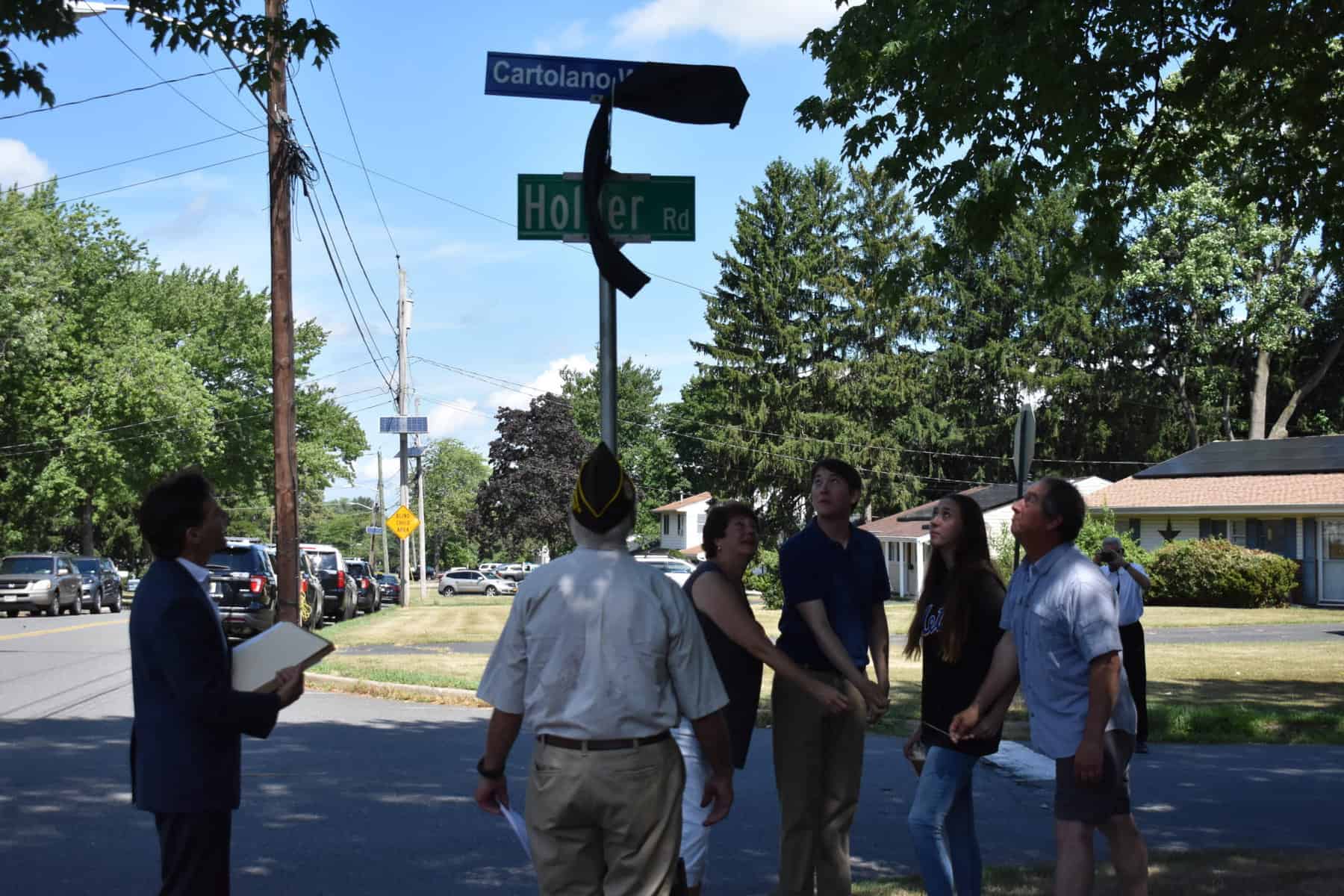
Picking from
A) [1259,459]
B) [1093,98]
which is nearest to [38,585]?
[1093,98]

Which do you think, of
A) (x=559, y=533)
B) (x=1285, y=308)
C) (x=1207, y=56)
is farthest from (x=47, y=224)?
(x=1207, y=56)

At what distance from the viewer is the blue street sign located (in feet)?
17.6

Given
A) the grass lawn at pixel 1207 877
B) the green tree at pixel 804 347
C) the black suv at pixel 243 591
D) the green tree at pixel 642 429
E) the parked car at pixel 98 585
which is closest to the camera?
the grass lawn at pixel 1207 877

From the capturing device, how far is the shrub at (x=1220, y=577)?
37.1 m

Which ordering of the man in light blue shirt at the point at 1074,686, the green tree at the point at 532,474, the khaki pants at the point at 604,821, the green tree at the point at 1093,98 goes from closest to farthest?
1. the khaki pants at the point at 604,821
2. the man in light blue shirt at the point at 1074,686
3. the green tree at the point at 1093,98
4. the green tree at the point at 532,474

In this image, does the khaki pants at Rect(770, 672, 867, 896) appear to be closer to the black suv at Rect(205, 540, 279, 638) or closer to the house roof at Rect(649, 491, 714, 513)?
the black suv at Rect(205, 540, 279, 638)

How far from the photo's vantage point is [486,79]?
542cm

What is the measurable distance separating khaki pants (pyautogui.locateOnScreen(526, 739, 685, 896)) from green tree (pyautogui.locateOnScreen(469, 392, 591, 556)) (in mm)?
77219

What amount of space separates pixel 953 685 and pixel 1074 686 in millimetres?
735

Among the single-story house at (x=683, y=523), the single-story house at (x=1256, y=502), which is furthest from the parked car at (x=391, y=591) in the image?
the single-story house at (x=683, y=523)

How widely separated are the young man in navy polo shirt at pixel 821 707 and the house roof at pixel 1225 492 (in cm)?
3711

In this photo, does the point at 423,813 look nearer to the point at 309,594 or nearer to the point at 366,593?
the point at 309,594

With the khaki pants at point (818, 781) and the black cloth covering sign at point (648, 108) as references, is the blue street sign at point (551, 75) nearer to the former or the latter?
the black cloth covering sign at point (648, 108)

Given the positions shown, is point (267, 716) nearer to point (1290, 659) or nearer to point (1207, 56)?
point (1207, 56)
